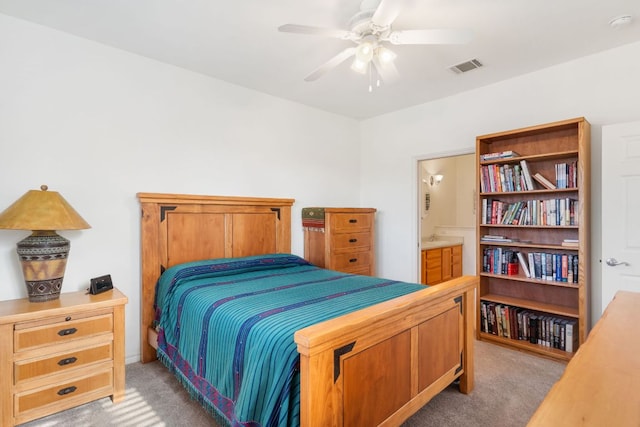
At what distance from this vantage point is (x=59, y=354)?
1967mm

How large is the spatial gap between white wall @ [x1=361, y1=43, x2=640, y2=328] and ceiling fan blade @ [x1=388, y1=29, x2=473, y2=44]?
5.65 feet

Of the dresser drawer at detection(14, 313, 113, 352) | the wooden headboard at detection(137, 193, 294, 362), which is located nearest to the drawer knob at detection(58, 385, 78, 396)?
the dresser drawer at detection(14, 313, 113, 352)

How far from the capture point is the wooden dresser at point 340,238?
11.8ft

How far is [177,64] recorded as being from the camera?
290 cm

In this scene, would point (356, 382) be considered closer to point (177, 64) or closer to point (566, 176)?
point (566, 176)

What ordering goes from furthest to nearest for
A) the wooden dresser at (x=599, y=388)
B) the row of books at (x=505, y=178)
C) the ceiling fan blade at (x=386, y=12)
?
1. the row of books at (x=505, y=178)
2. the ceiling fan blade at (x=386, y=12)
3. the wooden dresser at (x=599, y=388)

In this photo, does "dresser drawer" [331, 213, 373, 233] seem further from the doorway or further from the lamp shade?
the lamp shade

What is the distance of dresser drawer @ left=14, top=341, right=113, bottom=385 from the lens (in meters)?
1.86

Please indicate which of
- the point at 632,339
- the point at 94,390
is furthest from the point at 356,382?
the point at 94,390

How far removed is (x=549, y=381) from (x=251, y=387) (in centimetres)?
222

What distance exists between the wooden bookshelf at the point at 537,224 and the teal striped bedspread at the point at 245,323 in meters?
1.35

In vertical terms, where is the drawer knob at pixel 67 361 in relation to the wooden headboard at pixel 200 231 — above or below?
below

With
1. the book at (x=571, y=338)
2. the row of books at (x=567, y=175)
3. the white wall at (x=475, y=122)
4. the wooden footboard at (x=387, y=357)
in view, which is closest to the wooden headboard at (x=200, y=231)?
the white wall at (x=475, y=122)

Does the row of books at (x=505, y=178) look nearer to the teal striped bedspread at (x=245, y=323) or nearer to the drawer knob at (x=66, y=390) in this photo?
the teal striped bedspread at (x=245, y=323)
